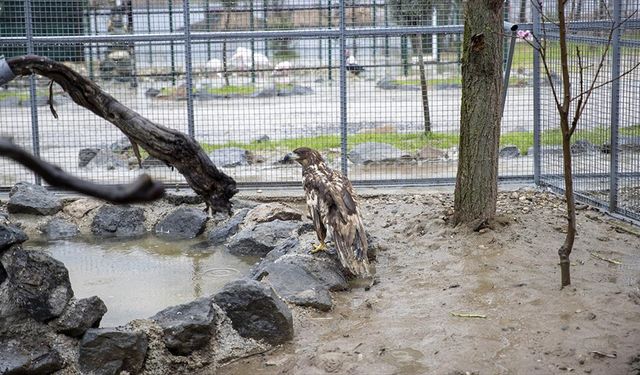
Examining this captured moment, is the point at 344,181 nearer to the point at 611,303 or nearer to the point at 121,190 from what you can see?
the point at 611,303

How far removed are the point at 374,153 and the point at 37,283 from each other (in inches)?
248

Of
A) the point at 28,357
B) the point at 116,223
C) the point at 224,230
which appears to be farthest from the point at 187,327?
the point at 116,223

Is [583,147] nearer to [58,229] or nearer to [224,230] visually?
[224,230]

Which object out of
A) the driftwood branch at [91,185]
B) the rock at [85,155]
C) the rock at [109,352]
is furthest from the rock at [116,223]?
the driftwood branch at [91,185]

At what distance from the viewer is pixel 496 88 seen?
23.9 ft

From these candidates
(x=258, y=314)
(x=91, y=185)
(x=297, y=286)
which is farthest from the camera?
(x=297, y=286)

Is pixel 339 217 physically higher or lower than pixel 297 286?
higher

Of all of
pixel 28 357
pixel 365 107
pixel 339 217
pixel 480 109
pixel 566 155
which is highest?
pixel 480 109

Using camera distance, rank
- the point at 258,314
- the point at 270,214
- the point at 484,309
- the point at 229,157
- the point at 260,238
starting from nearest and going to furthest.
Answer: the point at 258,314
the point at 484,309
the point at 260,238
the point at 270,214
the point at 229,157

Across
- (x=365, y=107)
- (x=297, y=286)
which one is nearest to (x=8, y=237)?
(x=297, y=286)

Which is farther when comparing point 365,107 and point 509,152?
point 365,107

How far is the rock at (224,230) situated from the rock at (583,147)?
3432 mm

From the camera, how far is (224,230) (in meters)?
8.34

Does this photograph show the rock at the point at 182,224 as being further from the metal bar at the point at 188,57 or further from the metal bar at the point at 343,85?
the metal bar at the point at 343,85
